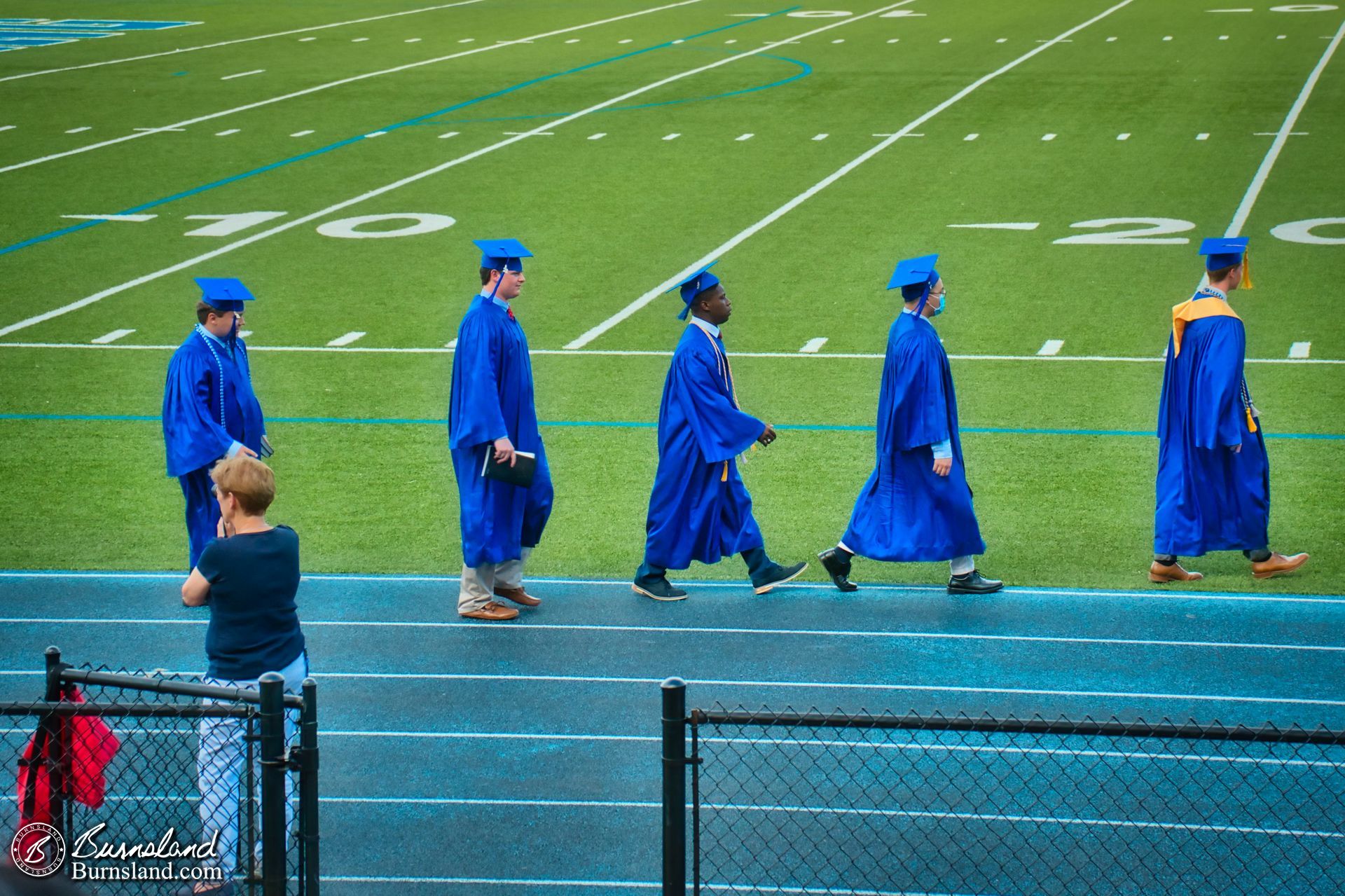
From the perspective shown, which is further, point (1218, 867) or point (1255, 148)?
point (1255, 148)

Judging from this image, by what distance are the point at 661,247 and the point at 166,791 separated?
14.4 meters

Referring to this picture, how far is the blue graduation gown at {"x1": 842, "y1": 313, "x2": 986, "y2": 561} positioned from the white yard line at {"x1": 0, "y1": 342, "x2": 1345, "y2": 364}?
19.5 ft

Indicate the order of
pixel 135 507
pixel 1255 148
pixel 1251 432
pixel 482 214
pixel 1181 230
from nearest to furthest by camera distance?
1. pixel 1251 432
2. pixel 135 507
3. pixel 1181 230
4. pixel 482 214
5. pixel 1255 148

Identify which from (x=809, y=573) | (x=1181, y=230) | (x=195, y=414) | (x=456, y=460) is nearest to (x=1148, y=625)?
(x=809, y=573)

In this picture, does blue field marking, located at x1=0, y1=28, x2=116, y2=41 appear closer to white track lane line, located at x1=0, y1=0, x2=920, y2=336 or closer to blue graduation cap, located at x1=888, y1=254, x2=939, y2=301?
white track lane line, located at x1=0, y1=0, x2=920, y2=336

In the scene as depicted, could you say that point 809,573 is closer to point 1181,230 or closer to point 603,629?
point 603,629

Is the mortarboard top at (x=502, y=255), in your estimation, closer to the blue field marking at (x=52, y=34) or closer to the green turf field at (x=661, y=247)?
the green turf field at (x=661, y=247)

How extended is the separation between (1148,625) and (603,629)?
9.64ft

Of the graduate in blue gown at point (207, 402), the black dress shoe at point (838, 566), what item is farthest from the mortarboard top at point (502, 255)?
the black dress shoe at point (838, 566)

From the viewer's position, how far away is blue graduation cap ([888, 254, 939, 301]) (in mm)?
9680

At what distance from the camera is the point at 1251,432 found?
32.9 ft

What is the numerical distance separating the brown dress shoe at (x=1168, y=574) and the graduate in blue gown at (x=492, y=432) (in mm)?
3569

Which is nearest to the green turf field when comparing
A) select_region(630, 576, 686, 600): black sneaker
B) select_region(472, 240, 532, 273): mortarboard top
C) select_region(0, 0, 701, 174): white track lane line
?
select_region(0, 0, 701, 174): white track lane line

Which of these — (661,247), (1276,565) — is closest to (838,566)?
(1276,565)
